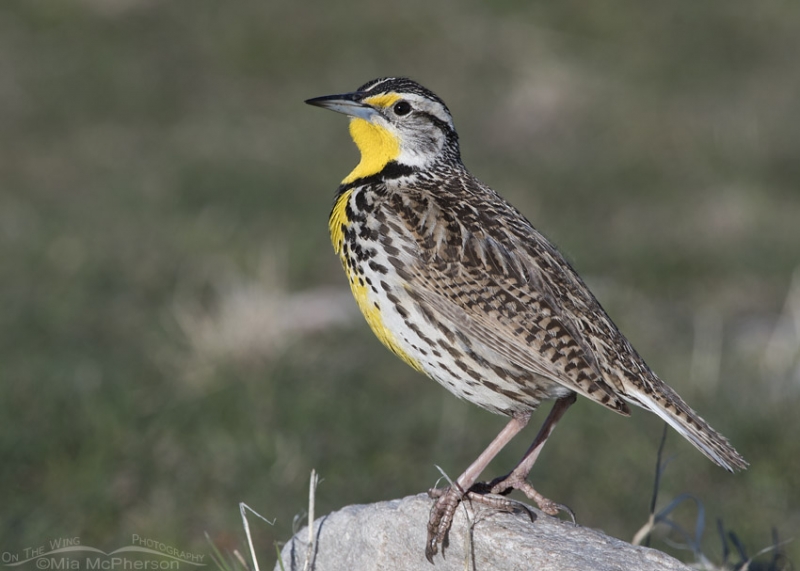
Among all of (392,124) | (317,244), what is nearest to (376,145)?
(392,124)

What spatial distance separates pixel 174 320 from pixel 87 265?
1.66 m

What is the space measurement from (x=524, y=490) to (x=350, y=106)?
1687mm

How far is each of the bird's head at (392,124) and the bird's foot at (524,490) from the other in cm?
132

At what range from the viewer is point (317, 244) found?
1095cm

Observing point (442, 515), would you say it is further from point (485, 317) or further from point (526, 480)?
point (485, 317)

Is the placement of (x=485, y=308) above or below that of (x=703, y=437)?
above

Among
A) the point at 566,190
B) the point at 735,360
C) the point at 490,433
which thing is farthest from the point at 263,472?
the point at 566,190

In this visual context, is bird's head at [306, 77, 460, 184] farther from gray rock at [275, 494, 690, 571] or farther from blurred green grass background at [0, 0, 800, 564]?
blurred green grass background at [0, 0, 800, 564]

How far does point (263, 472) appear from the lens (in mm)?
6406

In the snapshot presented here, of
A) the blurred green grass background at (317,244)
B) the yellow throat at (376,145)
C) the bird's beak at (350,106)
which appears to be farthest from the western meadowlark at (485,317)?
the blurred green grass background at (317,244)

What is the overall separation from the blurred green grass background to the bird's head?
1987 millimetres

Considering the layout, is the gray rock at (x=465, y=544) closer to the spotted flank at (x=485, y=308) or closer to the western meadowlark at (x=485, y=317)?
the western meadowlark at (x=485, y=317)

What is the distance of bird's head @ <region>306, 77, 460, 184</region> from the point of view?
4.98 meters

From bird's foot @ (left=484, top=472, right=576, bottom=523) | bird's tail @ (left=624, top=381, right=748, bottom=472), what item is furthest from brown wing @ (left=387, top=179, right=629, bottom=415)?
bird's foot @ (left=484, top=472, right=576, bottom=523)
